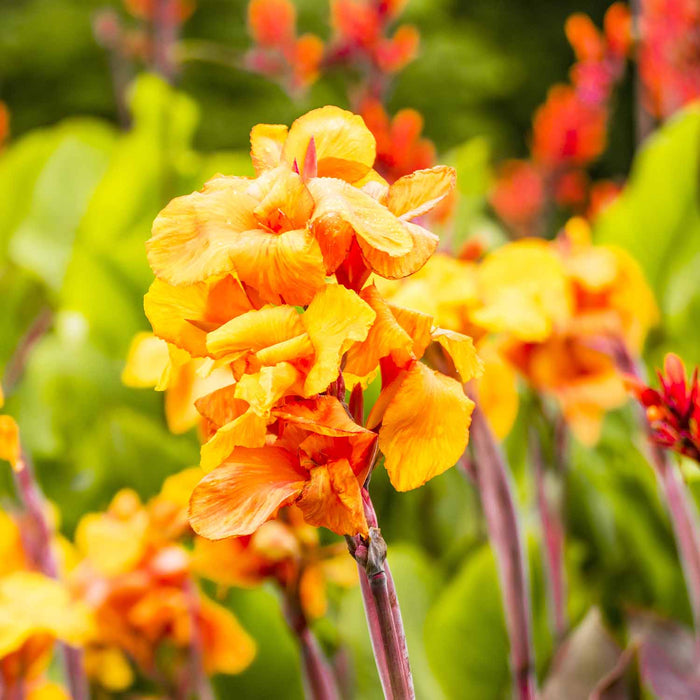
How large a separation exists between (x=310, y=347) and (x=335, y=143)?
0.09 m

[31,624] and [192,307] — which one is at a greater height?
[192,307]

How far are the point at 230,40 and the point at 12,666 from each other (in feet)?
14.2

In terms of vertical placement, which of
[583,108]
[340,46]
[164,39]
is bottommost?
[583,108]

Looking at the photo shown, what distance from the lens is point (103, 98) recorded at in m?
4.29

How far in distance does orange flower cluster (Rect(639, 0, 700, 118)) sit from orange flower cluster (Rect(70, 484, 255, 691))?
102cm

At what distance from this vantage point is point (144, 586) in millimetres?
560

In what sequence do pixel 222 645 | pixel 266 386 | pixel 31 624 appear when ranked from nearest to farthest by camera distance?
pixel 266 386
pixel 31 624
pixel 222 645

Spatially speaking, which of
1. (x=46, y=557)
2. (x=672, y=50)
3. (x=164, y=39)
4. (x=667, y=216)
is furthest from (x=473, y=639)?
(x=164, y=39)

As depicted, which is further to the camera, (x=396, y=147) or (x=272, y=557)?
(x=396, y=147)

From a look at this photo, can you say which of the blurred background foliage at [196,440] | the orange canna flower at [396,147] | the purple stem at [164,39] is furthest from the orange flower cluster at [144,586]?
the purple stem at [164,39]

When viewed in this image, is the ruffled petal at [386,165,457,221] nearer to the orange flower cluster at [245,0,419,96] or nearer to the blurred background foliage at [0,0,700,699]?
the blurred background foliage at [0,0,700,699]

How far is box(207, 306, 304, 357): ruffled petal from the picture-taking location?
310mm

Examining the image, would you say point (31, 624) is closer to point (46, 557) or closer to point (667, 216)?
point (46, 557)

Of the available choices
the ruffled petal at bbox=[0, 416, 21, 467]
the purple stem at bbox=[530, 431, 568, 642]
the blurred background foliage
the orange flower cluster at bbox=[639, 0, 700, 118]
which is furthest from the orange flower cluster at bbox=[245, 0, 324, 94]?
the ruffled petal at bbox=[0, 416, 21, 467]
